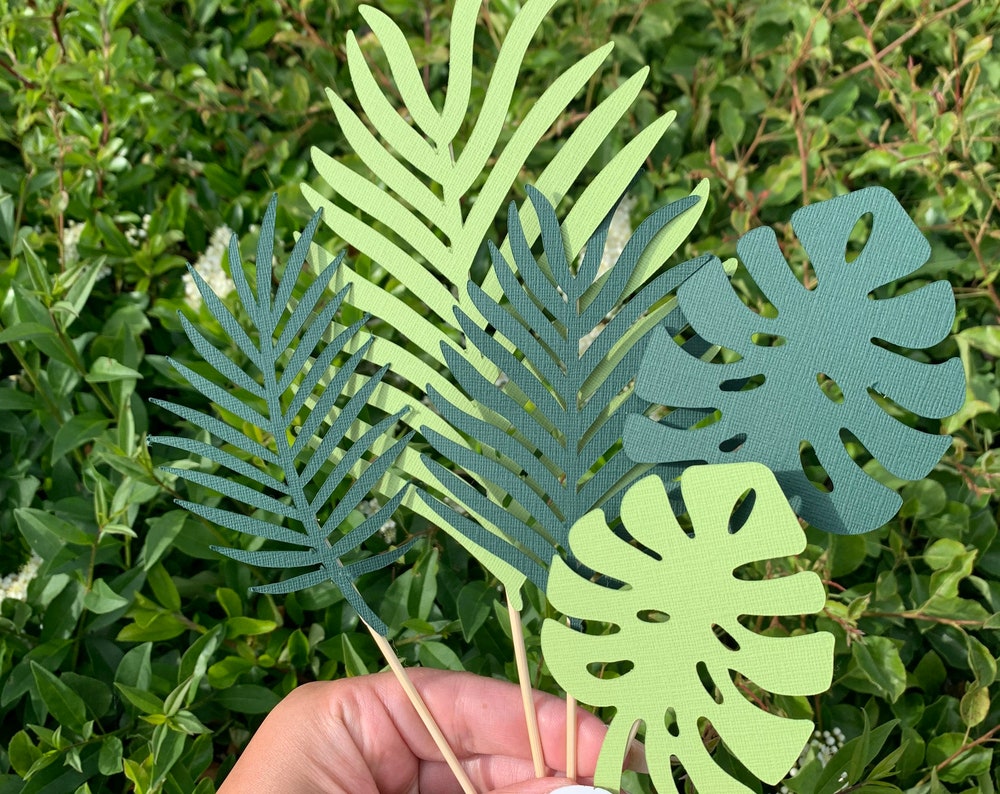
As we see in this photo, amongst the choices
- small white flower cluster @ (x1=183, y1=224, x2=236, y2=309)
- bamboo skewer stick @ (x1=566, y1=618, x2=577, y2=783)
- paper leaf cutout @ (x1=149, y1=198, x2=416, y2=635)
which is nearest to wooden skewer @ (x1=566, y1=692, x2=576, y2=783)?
bamboo skewer stick @ (x1=566, y1=618, x2=577, y2=783)

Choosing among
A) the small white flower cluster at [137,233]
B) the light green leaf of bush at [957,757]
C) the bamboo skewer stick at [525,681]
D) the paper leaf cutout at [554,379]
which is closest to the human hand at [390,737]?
the bamboo skewer stick at [525,681]

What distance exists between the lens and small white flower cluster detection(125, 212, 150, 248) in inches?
45.6

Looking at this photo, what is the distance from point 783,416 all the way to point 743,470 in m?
0.05

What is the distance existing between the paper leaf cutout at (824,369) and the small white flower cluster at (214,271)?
2.44 feet

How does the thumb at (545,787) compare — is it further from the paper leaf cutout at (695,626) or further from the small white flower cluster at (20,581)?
the small white flower cluster at (20,581)

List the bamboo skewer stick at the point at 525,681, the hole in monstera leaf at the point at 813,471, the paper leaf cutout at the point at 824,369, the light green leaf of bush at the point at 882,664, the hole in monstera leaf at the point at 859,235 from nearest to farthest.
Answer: the paper leaf cutout at the point at 824,369
the bamboo skewer stick at the point at 525,681
the light green leaf of bush at the point at 882,664
the hole in monstera leaf at the point at 813,471
the hole in monstera leaf at the point at 859,235

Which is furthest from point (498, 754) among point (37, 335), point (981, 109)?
point (981, 109)

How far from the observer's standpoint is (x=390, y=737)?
750 mm

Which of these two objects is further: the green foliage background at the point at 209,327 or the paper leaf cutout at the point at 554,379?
the green foliage background at the point at 209,327

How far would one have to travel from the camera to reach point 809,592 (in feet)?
1.66

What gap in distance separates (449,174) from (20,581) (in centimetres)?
70

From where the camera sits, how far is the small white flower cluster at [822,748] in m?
0.78

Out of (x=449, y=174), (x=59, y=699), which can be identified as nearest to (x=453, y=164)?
(x=449, y=174)

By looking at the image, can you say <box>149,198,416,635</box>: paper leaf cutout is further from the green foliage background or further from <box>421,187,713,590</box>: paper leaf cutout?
the green foliage background
